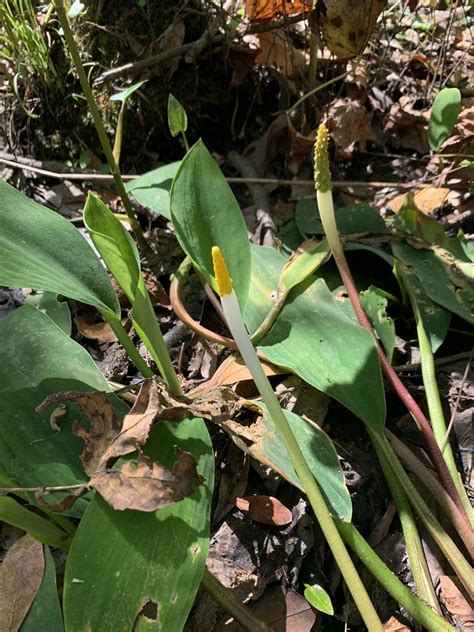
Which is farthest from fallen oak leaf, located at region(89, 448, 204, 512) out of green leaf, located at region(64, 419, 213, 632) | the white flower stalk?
the white flower stalk

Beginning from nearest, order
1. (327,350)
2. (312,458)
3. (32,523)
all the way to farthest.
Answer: (32,523), (312,458), (327,350)

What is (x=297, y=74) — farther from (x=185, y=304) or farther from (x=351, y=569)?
(x=351, y=569)

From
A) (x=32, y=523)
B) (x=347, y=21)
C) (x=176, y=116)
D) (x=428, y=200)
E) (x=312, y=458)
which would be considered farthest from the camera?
(x=428, y=200)

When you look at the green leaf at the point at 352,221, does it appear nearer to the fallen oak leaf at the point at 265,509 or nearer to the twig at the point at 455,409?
the twig at the point at 455,409

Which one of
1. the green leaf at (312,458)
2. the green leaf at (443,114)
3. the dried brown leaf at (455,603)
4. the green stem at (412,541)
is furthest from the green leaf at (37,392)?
the green leaf at (443,114)

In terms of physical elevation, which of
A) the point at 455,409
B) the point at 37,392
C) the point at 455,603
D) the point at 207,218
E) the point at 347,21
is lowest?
the point at 455,603

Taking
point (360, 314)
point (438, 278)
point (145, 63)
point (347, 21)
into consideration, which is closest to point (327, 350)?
point (360, 314)

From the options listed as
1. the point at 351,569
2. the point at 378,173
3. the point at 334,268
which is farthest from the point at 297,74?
the point at 351,569

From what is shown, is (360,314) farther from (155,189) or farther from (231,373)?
(155,189)
